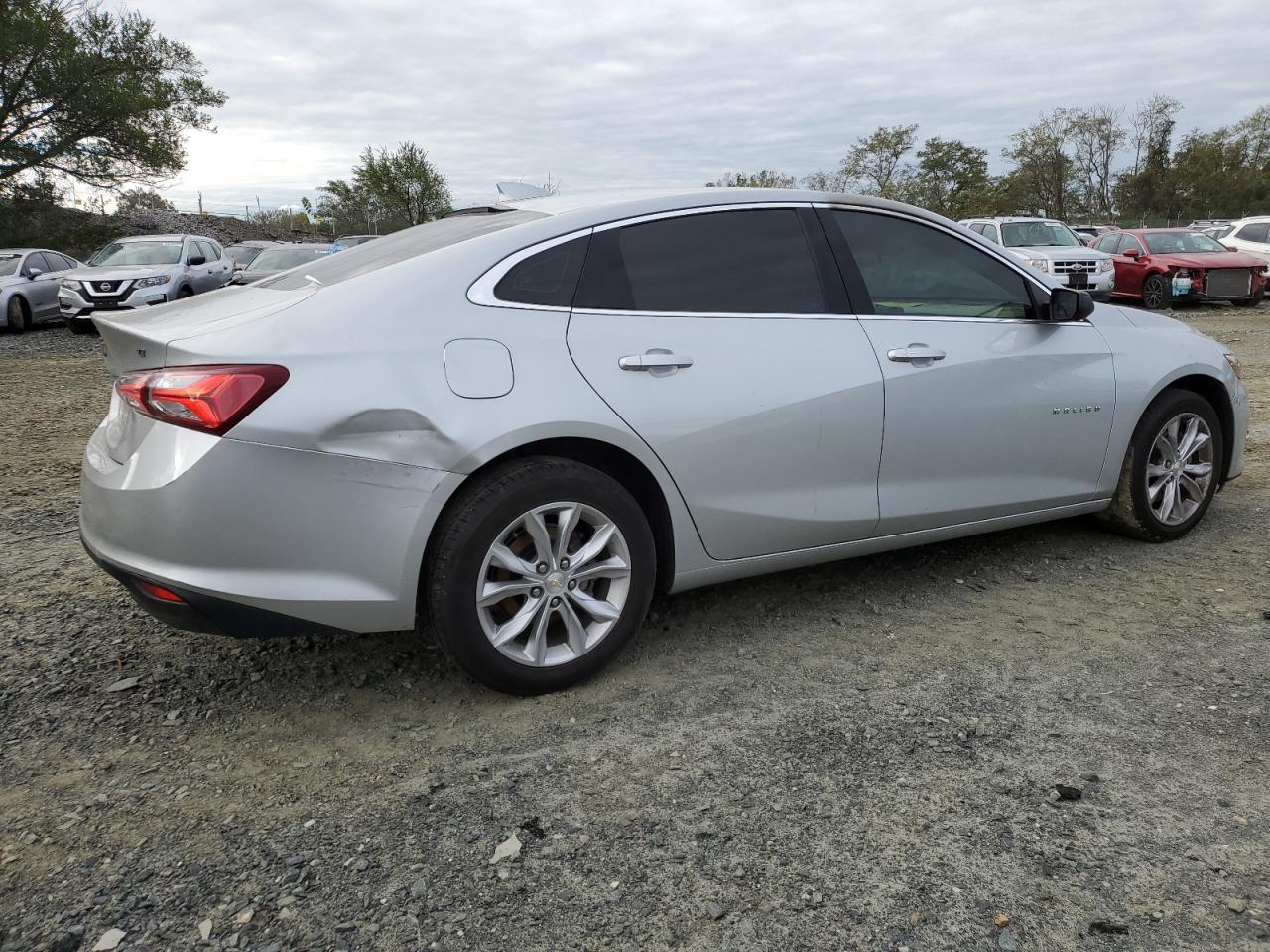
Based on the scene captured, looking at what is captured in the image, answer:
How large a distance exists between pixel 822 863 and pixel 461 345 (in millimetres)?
1707

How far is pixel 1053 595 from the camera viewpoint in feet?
13.1

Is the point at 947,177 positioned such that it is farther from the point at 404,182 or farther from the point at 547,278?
the point at 547,278

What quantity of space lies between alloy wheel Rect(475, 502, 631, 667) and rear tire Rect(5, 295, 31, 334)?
17.0 meters

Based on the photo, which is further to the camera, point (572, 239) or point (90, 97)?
point (90, 97)

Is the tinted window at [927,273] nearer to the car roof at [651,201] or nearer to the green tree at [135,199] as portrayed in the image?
the car roof at [651,201]

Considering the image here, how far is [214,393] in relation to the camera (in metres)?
2.65

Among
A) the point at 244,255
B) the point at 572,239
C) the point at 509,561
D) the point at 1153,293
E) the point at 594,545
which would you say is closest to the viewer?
the point at 509,561

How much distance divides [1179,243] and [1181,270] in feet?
4.00

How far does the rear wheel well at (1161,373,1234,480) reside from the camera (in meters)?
4.60

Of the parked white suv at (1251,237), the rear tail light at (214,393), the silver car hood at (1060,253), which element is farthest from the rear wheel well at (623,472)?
the parked white suv at (1251,237)

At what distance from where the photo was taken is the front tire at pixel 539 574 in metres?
2.87

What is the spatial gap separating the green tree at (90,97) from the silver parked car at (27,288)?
10842mm

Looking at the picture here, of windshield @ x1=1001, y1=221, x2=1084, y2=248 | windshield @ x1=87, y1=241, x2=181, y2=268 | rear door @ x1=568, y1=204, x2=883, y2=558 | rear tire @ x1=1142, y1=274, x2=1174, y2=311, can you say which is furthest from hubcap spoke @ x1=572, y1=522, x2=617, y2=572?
rear tire @ x1=1142, y1=274, x2=1174, y2=311

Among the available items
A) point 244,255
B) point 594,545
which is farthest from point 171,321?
point 244,255
